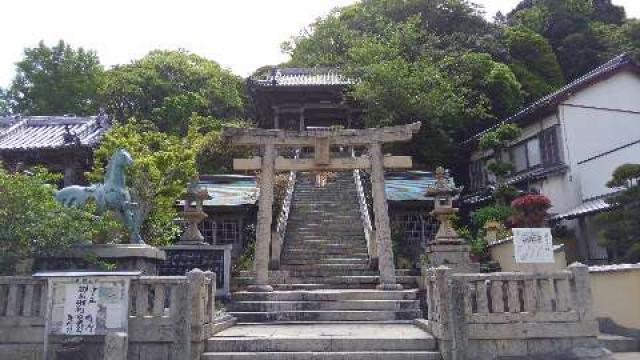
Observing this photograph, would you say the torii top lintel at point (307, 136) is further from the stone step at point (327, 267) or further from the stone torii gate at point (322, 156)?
the stone step at point (327, 267)

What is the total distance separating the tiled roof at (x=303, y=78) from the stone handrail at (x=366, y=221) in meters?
10.1

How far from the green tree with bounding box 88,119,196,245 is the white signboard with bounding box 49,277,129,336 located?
739cm

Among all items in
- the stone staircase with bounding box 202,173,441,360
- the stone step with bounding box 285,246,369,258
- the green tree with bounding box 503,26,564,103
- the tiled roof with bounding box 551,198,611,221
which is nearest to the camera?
the stone staircase with bounding box 202,173,441,360

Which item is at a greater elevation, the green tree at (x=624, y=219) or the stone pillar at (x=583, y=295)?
the green tree at (x=624, y=219)

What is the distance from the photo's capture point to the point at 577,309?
814 cm

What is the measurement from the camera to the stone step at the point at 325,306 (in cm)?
1203

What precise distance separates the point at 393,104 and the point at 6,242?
19.3 metres

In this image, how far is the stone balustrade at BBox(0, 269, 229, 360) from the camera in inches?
315

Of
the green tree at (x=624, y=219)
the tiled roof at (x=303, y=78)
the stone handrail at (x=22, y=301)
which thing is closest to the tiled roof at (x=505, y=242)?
the green tree at (x=624, y=219)

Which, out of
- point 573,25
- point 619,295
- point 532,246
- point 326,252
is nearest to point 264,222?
point 326,252

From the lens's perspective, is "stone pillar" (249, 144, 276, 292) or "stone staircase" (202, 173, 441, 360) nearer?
"stone staircase" (202, 173, 441, 360)

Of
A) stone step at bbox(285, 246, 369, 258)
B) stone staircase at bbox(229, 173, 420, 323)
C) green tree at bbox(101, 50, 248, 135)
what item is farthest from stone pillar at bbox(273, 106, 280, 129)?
stone step at bbox(285, 246, 369, 258)

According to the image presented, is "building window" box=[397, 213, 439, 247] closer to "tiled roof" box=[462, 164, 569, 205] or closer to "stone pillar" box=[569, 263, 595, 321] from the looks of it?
"tiled roof" box=[462, 164, 569, 205]

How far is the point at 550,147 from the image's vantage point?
22.7 meters
